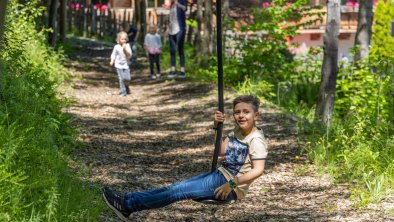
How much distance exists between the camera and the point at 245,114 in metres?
6.59

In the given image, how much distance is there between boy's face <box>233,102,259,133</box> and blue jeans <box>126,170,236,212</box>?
0.41 metres

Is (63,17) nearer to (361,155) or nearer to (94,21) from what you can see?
(94,21)

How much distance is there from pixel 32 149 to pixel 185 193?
1.63m

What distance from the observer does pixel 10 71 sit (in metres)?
11.0

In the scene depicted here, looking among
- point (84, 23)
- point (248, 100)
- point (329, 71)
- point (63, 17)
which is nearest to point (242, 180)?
point (248, 100)

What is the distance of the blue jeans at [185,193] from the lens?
6566mm

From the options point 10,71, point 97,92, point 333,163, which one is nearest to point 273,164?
point 333,163

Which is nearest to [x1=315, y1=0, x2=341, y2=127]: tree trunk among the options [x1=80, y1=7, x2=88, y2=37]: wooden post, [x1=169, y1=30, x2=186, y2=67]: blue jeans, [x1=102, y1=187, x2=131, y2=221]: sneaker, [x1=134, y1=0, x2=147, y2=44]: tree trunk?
[x1=169, y1=30, x2=186, y2=67]: blue jeans

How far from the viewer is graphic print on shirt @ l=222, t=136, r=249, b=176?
663cm

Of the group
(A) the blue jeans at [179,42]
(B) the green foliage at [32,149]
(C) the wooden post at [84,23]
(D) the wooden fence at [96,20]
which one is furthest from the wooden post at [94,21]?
(B) the green foliage at [32,149]

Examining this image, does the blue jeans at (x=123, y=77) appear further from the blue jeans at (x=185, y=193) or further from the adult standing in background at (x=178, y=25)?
the blue jeans at (x=185, y=193)

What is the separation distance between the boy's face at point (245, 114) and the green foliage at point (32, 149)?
136 cm

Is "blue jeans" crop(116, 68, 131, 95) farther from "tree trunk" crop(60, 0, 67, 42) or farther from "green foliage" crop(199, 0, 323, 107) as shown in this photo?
"tree trunk" crop(60, 0, 67, 42)

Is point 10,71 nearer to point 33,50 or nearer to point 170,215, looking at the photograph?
point 170,215
